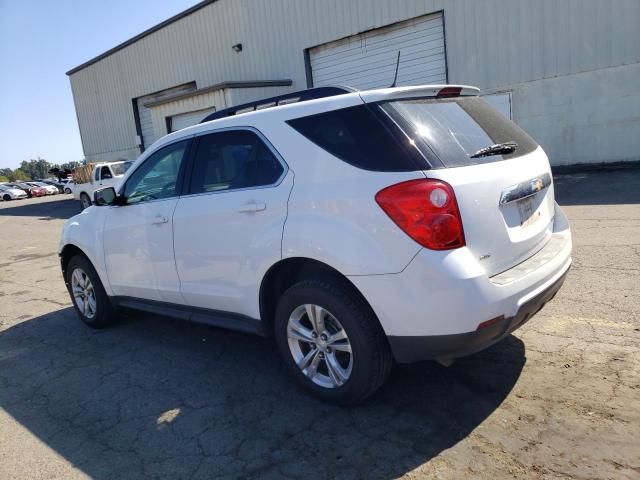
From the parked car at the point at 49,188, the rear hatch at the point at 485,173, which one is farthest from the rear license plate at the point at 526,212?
the parked car at the point at 49,188

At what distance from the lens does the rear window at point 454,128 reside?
9.53ft

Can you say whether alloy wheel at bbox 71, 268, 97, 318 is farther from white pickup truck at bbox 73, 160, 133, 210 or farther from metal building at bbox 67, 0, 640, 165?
white pickup truck at bbox 73, 160, 133, 210

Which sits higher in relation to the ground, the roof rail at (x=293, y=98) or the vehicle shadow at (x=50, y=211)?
the roof rail at (x=293, y=98)

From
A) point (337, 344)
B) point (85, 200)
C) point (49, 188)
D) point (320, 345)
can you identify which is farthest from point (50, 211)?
point (337, 344)

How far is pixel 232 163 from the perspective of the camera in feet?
12.2

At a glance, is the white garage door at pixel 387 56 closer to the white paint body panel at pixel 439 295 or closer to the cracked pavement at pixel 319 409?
the cracked pavement at pixel 319 409

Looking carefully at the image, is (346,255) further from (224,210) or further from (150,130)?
(150,130)

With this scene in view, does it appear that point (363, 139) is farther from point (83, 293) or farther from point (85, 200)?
point (85, 200)

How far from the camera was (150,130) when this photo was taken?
2717cm

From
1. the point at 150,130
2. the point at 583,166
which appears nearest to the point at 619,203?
the point at 583,166

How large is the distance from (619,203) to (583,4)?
6405mm

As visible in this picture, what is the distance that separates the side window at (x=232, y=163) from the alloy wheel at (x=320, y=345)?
90cm

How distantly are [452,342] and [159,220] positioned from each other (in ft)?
8.22

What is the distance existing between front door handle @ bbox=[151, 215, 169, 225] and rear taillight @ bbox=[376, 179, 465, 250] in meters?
2.08
